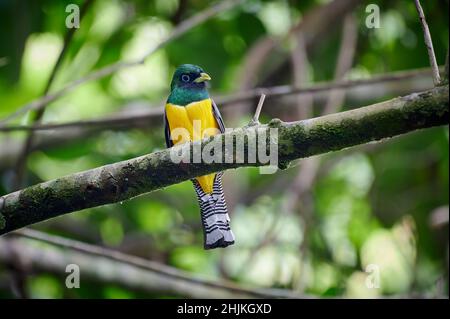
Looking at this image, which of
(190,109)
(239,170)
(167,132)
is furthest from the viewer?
(239,170)

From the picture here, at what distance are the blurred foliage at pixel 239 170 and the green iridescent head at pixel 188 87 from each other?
8.18 ft

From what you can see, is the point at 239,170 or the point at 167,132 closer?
the point at 167,132

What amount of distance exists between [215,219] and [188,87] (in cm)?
81

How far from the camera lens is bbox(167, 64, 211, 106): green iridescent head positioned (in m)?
3.54

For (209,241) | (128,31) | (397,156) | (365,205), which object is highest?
(128,31)

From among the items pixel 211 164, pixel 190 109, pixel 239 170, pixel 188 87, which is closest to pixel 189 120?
pixel 190 109

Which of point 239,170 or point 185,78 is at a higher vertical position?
point 239,170

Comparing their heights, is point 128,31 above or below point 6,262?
above

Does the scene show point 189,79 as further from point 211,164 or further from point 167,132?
point 211,164

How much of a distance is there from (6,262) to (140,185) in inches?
122

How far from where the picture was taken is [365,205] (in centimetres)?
700

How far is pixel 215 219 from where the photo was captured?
118 inches
